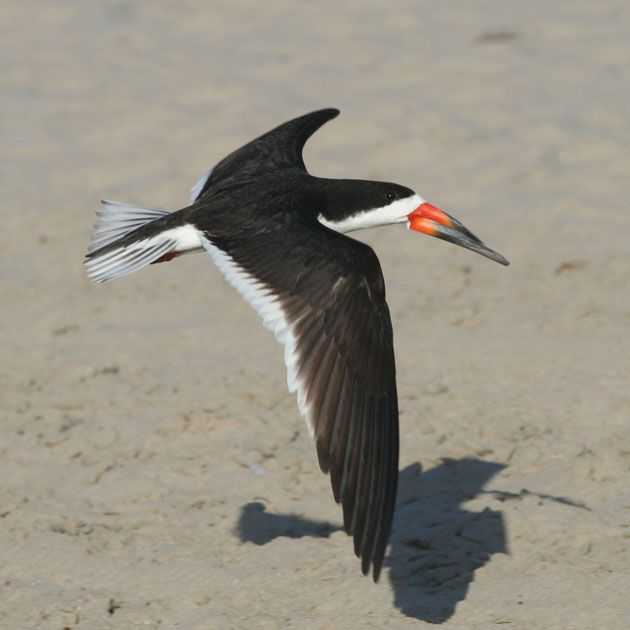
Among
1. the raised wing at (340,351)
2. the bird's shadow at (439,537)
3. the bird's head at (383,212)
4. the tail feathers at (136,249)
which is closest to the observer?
the raised wing at (340,351)

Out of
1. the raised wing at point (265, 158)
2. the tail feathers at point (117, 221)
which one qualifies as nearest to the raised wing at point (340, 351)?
the tail feathers at point (117, 221)

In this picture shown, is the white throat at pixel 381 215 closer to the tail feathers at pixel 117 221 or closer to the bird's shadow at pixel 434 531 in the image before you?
the tail feathers at pixel 117 221

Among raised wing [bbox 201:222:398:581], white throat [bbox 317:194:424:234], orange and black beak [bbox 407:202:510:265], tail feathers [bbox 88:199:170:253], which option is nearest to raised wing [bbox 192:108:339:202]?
tail feathers [bbox 88:199:170:253]

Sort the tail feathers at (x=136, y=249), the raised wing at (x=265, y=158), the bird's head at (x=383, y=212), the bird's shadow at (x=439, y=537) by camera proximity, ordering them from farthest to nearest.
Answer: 1. the raised wing at (x=265, y=158)
2. the bird's head at (x=383, y=212)
3. the tail feathers at (x=136, y=249)
4. the bird's shadow at (x=439, y=537)

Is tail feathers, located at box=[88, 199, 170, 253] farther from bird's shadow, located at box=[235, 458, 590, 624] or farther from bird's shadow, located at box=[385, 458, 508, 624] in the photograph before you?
bird's shadow, located at box=[385, 458, 508, 624]

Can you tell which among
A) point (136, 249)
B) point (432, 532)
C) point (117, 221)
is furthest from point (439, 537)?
point (117, 221)

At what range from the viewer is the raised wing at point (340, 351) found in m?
3.35

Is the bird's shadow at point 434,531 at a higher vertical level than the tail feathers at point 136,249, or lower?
lower

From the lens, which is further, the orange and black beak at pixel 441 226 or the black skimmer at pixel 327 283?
the orange and black beak at pixel 441 226

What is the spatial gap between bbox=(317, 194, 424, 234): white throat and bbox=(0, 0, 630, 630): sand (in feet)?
2.67

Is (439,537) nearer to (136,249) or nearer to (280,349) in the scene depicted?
(136,249)

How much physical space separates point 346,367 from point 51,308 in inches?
102

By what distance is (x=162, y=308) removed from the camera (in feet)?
19.0

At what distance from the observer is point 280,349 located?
537 centimetres
